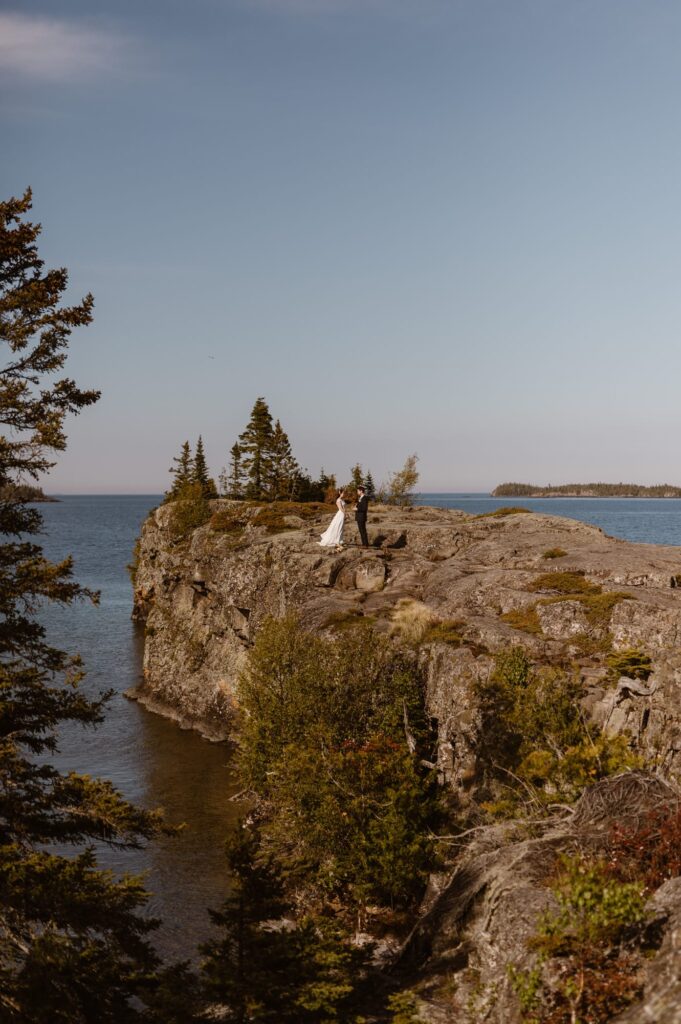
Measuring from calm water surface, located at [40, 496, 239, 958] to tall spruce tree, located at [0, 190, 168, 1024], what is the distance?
7.57m

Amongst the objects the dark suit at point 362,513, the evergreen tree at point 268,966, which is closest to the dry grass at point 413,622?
the dark suit at point 362,513

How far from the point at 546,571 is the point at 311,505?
30359mm

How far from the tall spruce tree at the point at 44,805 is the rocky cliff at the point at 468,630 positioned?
6.69m

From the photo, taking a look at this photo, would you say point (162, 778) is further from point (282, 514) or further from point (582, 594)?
point (582, 594)

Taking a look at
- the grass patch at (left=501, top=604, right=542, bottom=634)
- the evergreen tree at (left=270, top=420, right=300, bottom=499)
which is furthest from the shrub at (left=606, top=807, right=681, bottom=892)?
the evergreen tree at (left=270, top=420, right=300, bottom=499)

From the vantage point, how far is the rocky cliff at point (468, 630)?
1392 cm

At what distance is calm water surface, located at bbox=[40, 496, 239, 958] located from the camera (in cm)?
2897

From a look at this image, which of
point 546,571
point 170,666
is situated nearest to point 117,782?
point 170,666

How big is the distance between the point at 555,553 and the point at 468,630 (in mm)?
9932

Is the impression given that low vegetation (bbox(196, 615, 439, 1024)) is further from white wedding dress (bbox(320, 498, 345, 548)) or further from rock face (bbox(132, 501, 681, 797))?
white wedding dress (bbox(320, 498, 345, 548))

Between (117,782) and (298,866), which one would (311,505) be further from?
(298,866)

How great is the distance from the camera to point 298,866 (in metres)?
19.4

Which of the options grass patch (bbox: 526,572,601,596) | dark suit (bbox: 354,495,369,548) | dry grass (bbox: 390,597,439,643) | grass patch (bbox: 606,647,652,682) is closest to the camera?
grass patch (bbox: 606,647,652,682)

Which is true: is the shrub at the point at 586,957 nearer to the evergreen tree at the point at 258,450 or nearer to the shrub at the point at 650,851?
the shrub at the point at 650,851
